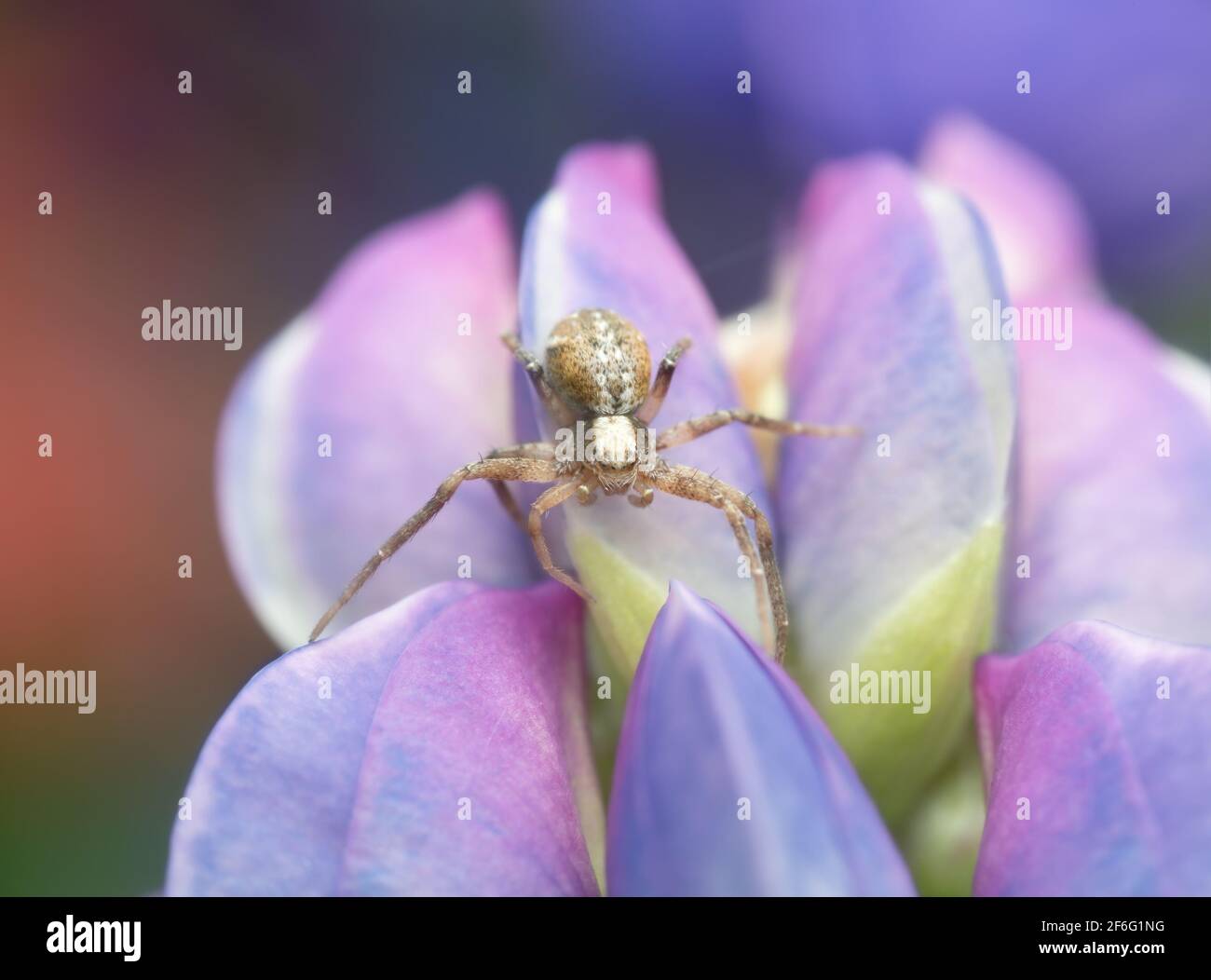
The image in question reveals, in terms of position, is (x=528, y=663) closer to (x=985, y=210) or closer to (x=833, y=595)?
(x=833, y=595)

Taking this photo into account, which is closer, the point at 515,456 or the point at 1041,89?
the point at 515,456

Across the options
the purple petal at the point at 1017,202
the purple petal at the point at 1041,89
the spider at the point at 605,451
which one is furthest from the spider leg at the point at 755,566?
the purple petal at the point at 1041,89

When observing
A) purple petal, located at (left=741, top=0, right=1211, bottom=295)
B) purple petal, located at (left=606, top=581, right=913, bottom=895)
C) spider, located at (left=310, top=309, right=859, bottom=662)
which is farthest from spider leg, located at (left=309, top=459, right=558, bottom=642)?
purple petal, located at (left=741, top=0, right=1211, bottom=295)

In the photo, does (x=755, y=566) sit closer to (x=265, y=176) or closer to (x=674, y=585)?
(x=674, y=585)

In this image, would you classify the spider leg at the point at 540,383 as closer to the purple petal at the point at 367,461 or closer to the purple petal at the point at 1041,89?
the purple petal at the point at 367,461

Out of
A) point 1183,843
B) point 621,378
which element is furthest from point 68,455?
point 1183,843
